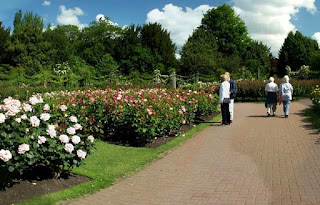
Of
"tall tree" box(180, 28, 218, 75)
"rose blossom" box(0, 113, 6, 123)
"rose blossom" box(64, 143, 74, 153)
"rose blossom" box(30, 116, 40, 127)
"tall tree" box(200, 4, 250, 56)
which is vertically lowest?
"rose blossom" box(64, 143, 74, 153)

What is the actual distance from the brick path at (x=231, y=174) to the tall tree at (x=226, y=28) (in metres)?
48.4

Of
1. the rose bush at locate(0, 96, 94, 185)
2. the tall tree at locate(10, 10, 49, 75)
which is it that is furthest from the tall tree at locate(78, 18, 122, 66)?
the rose bush at locate(0, 96, 94, 185)

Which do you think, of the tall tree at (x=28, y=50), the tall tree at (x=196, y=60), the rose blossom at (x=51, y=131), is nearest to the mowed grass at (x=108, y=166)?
the rose blossom at (x=51, y=131)

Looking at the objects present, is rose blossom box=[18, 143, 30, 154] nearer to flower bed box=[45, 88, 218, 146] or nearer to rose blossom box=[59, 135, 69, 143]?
rose blossom box=[59, 135, 69, 143]

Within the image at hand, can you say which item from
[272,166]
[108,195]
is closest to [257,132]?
[272,166]

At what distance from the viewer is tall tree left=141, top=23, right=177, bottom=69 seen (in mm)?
47562

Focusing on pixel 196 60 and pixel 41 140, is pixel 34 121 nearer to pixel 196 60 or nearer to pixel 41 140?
pixel 41 140

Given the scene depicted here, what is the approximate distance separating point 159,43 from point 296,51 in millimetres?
22435

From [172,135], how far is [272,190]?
5.15 m

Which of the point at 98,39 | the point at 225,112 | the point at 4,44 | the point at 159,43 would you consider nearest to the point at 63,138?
the point at 225,112

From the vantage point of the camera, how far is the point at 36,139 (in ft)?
16.6

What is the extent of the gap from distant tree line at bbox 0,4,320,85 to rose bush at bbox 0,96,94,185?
→ 84.3 ft

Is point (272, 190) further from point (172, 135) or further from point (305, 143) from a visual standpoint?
point (172, 135)

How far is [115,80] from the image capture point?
90.4 feet
